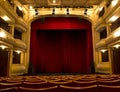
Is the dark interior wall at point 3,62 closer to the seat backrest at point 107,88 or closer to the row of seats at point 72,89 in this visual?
the row of seats at point 72,89

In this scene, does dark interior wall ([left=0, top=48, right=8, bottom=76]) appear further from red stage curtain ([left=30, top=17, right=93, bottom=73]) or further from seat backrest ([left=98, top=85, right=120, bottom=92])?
seat backrest ([left=98, top=85, right=120, bottom=92])

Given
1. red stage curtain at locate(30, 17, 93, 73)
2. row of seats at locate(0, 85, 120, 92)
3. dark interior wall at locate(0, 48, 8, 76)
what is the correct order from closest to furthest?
row of seats at locate(0, 85, 120, 92) → dark interior wall at locate(0, 48, 8, 76) → red stage curtain at locate(30, 17, 93, 73)

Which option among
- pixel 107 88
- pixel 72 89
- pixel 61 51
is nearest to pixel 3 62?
pixel 61 51

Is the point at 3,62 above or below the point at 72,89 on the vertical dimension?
above

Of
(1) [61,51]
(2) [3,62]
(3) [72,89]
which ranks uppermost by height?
(1) [61,51]

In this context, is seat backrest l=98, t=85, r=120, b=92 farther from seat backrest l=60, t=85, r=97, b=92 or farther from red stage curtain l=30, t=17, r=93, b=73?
red stage curtain l=30, t=17, r=93, b=73

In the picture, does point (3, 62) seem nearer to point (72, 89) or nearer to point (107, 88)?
point (72, 89)

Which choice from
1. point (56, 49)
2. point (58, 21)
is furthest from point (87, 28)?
point (56, 49)

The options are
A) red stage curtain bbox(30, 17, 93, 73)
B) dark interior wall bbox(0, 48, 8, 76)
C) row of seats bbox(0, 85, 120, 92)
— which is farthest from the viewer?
red stage curtain bbox(30, 17, 93, 73)

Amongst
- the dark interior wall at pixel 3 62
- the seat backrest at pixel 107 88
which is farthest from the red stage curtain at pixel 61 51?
the seat backrest at pixel 107 88

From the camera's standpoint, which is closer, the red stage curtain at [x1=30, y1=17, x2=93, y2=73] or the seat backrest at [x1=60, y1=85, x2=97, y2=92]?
the seat backrest at [x1=60, y1=85, x2=97, y2=92]

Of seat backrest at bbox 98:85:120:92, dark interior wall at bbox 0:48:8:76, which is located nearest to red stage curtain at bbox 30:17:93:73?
dark interior wall at bbox 0:48:8:76

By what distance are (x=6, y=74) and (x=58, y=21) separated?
655 centimetres

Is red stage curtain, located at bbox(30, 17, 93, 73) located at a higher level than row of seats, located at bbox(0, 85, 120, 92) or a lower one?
higher
